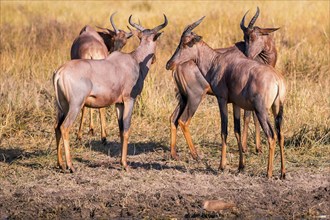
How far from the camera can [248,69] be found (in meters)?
9.49

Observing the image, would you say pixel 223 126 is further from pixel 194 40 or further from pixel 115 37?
pixel 115 37

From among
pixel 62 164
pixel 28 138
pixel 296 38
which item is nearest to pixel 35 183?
pixel 62 164

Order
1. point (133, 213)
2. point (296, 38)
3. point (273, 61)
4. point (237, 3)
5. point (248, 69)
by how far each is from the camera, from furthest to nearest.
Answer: point (237, 3) < point (296, 38) < point (273, 61) < point (248, 69) < point (133, 213)

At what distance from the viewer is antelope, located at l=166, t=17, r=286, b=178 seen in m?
9.25

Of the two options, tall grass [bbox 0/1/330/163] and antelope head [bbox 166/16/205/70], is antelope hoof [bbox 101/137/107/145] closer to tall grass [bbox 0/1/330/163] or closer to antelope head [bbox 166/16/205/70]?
tall grass [bbox 0/1/330/163]

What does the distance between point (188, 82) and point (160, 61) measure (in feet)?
15.0

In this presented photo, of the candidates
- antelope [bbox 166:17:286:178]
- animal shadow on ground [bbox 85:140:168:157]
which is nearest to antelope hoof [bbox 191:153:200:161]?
animal shadow on ground [bbox 85:140:168:157]

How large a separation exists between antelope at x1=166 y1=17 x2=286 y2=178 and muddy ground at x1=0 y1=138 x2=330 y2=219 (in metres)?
0.36

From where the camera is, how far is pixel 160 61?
15.5 meters

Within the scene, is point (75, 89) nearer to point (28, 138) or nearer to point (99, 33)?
point (28, 138)

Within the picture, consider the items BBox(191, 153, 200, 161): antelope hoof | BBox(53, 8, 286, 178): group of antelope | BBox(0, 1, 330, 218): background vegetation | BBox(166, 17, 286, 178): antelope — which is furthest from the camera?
BBox(0, 1, 330, 218): background vegetation

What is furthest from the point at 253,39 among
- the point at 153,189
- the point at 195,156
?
the point at 153,189

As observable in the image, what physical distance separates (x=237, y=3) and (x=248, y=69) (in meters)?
13.4

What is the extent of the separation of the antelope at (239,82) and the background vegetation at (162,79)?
76cm
